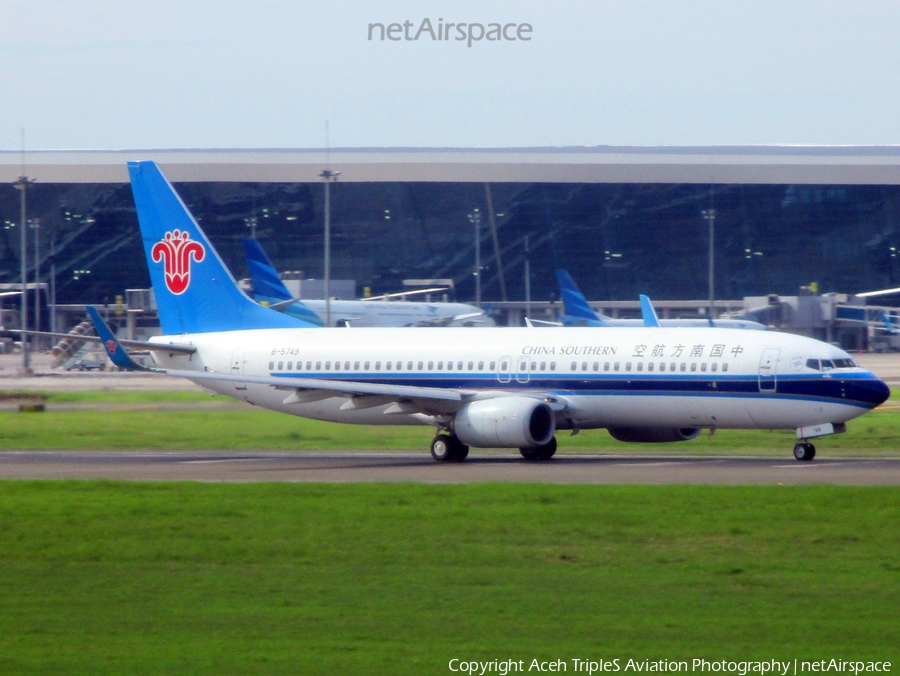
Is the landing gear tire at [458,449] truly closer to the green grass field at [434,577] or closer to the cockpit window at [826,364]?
the cockpit window at [826,364]

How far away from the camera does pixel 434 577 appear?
1430cm

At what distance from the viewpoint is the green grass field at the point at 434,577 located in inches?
420

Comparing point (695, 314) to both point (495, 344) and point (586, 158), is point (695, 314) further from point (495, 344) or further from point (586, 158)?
point (495, 344)

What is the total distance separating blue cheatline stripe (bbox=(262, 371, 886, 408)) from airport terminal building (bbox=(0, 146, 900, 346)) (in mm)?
81559

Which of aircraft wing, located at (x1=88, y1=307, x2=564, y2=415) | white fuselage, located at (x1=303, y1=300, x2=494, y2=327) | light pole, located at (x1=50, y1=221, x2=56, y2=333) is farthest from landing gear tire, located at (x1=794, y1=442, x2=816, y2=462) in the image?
light pole, located at (x1=50, y1=221, x2=56, y2=333)

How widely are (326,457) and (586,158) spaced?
88387mm

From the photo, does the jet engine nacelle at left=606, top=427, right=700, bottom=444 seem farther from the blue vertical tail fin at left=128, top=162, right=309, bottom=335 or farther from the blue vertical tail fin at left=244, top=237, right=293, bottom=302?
the blue vertical tail fin at left=244, top=237, right=293, bottom=302

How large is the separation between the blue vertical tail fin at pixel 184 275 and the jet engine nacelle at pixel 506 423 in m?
8.01

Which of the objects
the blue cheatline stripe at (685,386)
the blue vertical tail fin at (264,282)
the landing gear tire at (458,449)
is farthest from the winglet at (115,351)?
the blue vertical tail fin at (264,282)

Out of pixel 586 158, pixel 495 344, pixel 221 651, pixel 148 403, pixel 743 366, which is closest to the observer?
pixel 221 651

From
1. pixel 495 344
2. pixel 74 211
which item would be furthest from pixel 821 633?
pixel 74 211

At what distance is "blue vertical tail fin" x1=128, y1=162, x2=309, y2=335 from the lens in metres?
36.0

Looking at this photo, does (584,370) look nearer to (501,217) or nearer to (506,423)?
(506,423)

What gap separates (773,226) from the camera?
378ft
